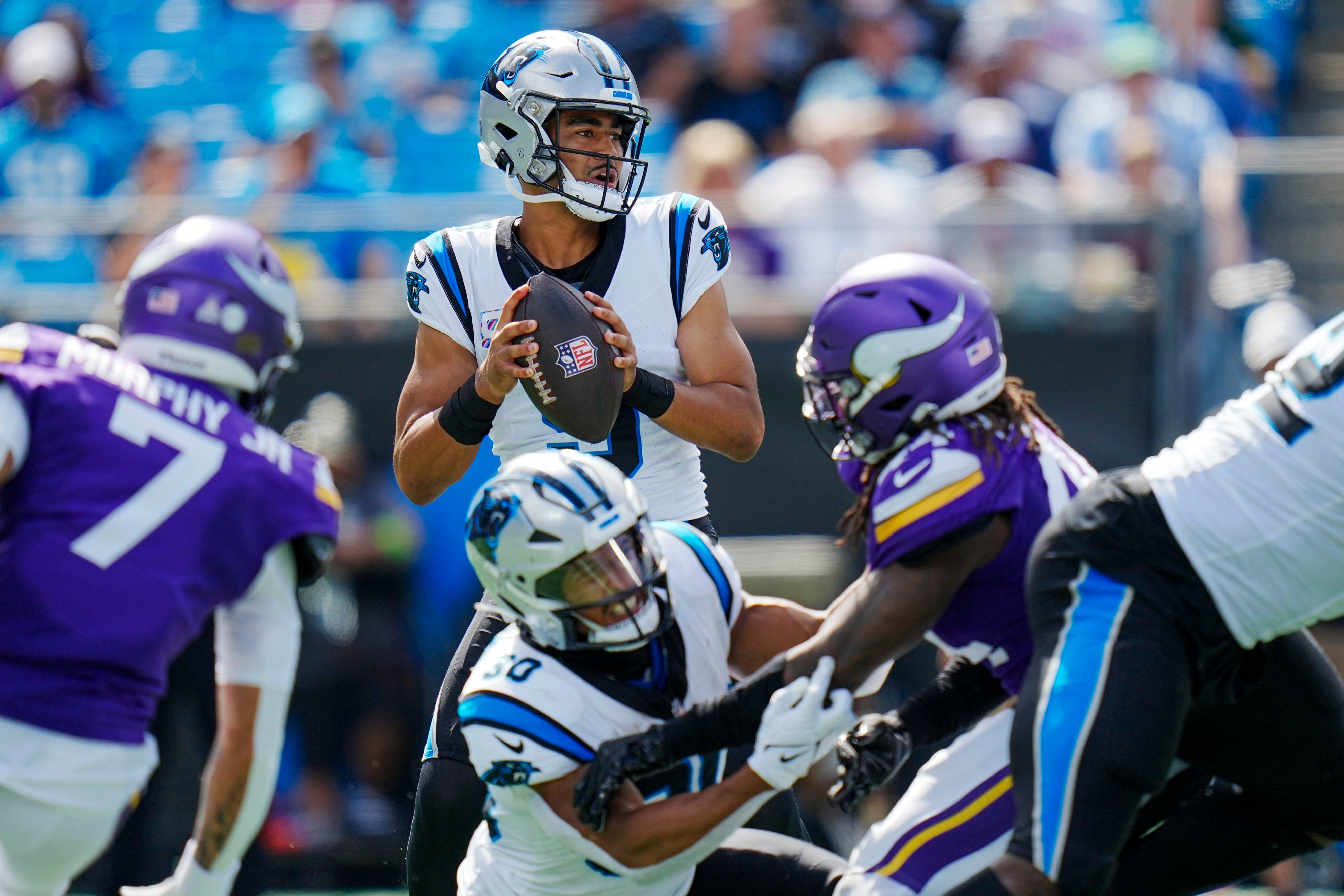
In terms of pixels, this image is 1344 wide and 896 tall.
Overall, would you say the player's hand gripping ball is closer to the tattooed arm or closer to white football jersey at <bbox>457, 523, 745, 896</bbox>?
white football jersey at <bbox>457, 523, 745, 896</bbox>

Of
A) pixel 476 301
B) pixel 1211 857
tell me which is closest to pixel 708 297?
pixel 476 301

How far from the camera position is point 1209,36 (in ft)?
26.1

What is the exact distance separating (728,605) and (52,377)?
53.8 inches

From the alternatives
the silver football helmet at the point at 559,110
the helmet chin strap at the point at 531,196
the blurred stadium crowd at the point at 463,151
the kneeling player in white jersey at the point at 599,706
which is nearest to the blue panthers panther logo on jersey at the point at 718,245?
the silver football helmet at the point at 559,110

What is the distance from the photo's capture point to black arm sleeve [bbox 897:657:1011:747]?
359 centimetres

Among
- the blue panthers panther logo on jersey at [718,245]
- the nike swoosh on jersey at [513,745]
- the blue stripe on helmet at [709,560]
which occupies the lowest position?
the nike swoosh on jersey at [513,745]

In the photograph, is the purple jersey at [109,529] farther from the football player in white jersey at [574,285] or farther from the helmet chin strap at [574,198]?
the helmet chin strap at [574,198]

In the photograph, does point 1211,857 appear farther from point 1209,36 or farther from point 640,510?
point 1209,36

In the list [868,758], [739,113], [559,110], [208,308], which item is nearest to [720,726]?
→ [868,758]

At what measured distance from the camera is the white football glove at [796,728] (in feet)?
9.88

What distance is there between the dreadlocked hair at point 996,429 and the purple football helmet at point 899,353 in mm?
27

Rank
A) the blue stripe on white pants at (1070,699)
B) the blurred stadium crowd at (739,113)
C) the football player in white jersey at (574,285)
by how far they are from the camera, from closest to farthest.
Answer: the blue stripe on white pants at (1070,699) → the football player in white jersey at (574,285) → the blurred stadium crowd at (739,113)

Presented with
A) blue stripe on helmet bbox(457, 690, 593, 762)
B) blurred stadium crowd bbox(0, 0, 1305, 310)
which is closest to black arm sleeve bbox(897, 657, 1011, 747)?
blue stripe on helmet bbox(457, 690, 593, 762)

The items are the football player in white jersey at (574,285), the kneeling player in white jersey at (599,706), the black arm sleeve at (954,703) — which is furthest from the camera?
the football player in white jersey at (574,285)
